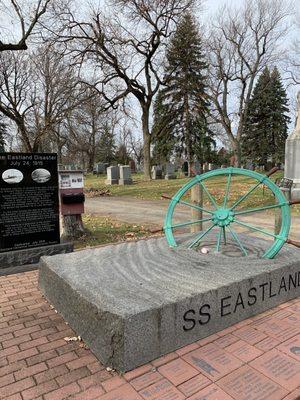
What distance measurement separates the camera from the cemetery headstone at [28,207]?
4668mm

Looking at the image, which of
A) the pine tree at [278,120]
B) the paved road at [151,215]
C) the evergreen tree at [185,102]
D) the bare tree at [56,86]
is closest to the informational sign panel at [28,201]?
the paved road at [151,215]

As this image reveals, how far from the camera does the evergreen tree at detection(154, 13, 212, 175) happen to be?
3036 centimetres

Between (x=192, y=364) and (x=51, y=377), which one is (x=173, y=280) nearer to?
(x=192, y=364)

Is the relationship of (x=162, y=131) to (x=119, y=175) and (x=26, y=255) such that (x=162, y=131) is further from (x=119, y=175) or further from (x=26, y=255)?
(x=26, y=255)

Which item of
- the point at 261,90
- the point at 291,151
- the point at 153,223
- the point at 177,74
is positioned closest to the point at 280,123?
the point at 261,90

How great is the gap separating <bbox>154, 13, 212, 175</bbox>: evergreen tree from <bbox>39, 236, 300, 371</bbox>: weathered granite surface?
1047 inches

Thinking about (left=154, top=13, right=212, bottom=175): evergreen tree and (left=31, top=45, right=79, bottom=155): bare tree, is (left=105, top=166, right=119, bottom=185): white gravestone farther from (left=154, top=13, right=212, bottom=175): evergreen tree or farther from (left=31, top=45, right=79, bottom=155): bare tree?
(left=154, top=13, right=212, bottom=175): evergreen tree

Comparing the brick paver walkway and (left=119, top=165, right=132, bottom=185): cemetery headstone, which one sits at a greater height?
(left=119, top=165, right=132, bottom=185): cemetery headstone

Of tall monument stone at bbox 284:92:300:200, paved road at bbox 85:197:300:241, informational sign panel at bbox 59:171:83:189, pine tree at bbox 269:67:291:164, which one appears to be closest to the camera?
informational sign panel at bbox 59:171:83:189

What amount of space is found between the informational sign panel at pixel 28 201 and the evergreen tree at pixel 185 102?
25.1 meters

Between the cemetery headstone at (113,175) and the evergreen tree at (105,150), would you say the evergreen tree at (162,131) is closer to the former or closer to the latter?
the cemetery headstone at (113,175)

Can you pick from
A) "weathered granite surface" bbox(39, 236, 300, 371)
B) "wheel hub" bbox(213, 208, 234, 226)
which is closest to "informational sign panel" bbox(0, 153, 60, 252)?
"weathered granite surface" bbox(39, 236, 300, 371)

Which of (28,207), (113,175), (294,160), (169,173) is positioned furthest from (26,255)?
(169,173)

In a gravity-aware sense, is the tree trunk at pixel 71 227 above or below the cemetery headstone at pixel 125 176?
below
